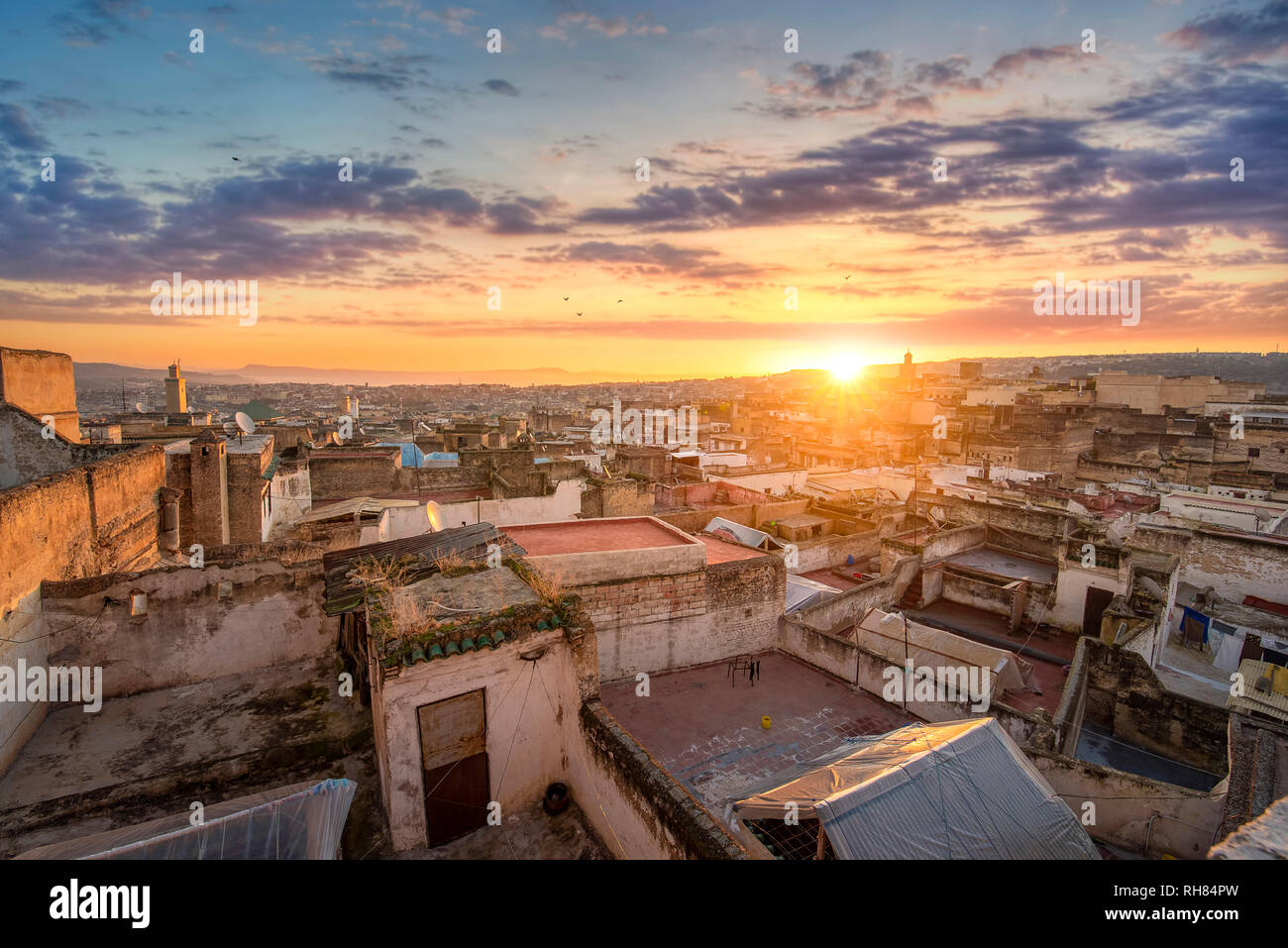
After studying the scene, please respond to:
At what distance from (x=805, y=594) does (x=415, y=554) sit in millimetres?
11325

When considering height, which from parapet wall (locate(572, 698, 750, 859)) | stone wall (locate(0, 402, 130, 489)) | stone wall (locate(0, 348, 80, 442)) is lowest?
parapet wall (locate(572, 698, 750, 859))

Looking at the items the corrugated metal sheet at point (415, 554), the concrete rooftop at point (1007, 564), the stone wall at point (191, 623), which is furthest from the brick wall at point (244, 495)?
the concrete rooftop at point (1007, 564)

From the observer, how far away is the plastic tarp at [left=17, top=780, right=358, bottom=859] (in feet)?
15.3

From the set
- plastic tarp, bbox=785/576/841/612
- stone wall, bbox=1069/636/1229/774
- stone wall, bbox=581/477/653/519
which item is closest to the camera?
stone wall, bbox=1069/636/1229/774

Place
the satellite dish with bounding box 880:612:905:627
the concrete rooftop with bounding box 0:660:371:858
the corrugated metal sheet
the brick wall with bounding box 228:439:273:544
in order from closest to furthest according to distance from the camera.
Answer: the concrete rooftop with bounding box 0:660:371:858 → the corrugated metal sheet → the satellite dish with bounding box 880:612:905:627 → the brick wall with bounding box 228:439:273:544

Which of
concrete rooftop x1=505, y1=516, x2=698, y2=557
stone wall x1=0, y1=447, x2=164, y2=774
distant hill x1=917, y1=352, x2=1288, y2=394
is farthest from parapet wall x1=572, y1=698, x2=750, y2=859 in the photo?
distant hill x1=917, y1=352, x2=1288, y2=394

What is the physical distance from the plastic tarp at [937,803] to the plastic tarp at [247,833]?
3633 mm

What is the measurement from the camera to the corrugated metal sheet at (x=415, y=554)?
8.38 m

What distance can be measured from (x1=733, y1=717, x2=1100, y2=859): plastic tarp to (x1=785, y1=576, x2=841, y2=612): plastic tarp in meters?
9.93

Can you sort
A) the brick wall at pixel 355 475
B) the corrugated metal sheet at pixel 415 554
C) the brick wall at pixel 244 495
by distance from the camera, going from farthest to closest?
the brick wall at pixel 355 475 → the brick wall at pixel 244 495 → the corrugated metal sheet at pixel 415 554

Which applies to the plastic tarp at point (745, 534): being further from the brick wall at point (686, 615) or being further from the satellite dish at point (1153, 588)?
the satellite dish at point (1153, 588)

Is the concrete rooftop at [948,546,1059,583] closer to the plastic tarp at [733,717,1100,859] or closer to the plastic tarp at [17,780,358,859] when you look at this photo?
the plastic tarp at [733,717,1100,859]

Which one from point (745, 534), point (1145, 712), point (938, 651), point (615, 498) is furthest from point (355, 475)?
point (1145, 712)
